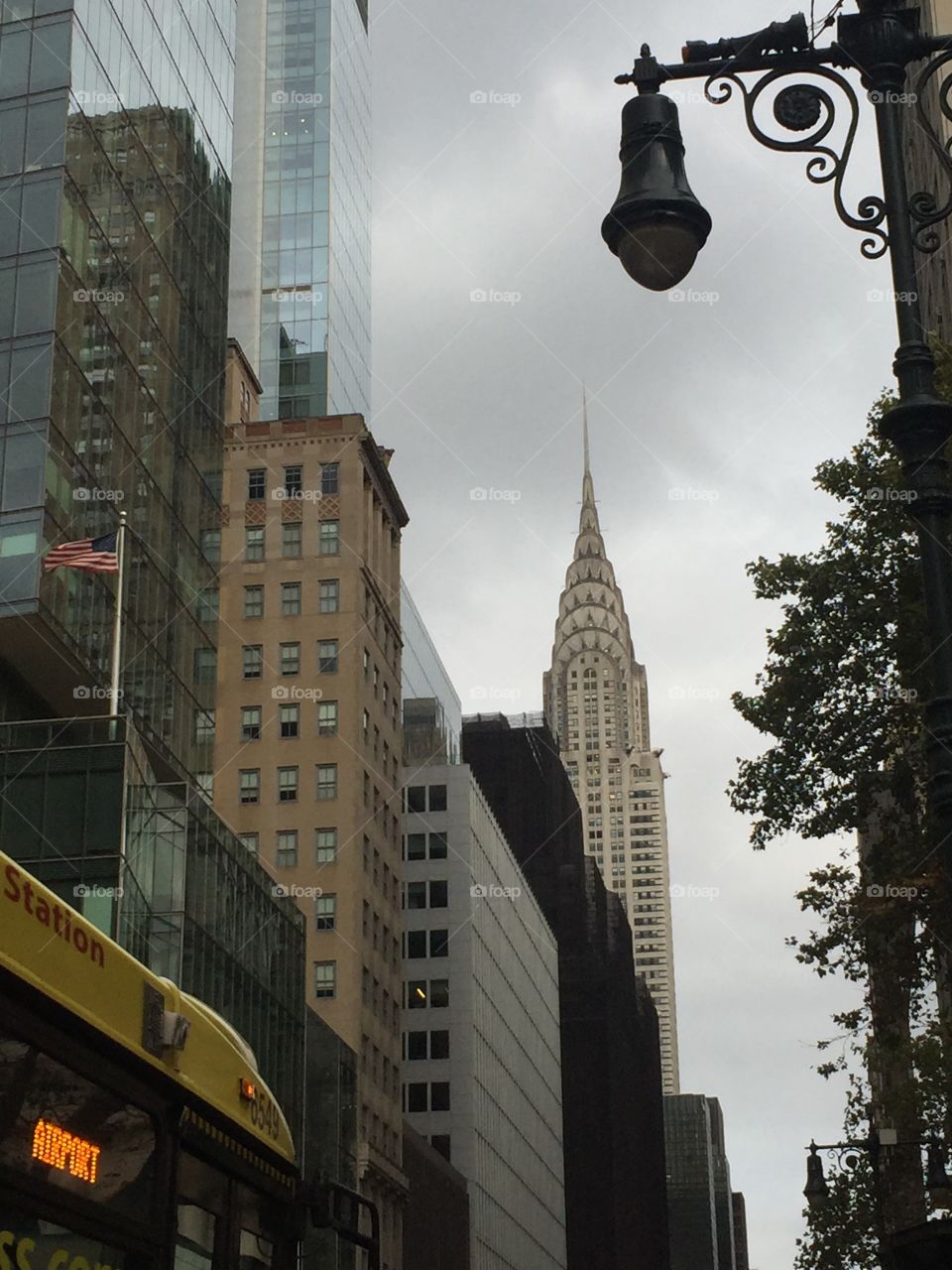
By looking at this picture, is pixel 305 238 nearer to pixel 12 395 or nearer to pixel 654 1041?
pixel 12 395

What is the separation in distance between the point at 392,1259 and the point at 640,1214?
276ft

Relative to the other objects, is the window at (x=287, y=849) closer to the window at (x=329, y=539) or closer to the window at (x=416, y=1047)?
the window at (x=329, y=539)

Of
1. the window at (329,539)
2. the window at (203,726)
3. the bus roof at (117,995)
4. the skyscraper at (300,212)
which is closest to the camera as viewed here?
the bus roof at (117,995)

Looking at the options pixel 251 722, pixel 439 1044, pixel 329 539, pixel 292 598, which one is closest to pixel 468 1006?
pixel 439 1044

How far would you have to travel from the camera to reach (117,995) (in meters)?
7.78

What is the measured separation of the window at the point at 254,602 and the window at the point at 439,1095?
29.1 metres

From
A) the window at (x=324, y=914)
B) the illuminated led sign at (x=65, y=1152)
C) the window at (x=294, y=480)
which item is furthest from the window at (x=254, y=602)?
the illuminated led sign at (x=65, y=1152)

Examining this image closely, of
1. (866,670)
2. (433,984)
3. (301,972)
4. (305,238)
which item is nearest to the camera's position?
(866,670)

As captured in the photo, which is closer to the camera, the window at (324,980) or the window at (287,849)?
the window at (324,980)

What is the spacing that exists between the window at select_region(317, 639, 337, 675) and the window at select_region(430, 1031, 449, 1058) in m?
23.6

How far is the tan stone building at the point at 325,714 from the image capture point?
83.6 metres

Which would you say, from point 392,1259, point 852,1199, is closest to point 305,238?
point 392,1259

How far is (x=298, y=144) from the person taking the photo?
112 metres

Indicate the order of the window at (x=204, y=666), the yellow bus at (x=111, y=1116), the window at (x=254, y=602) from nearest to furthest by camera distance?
the yellow bus at (x=111, y=1116) < the window at (x=204, y=666) < the window at (x=254, y=602)
